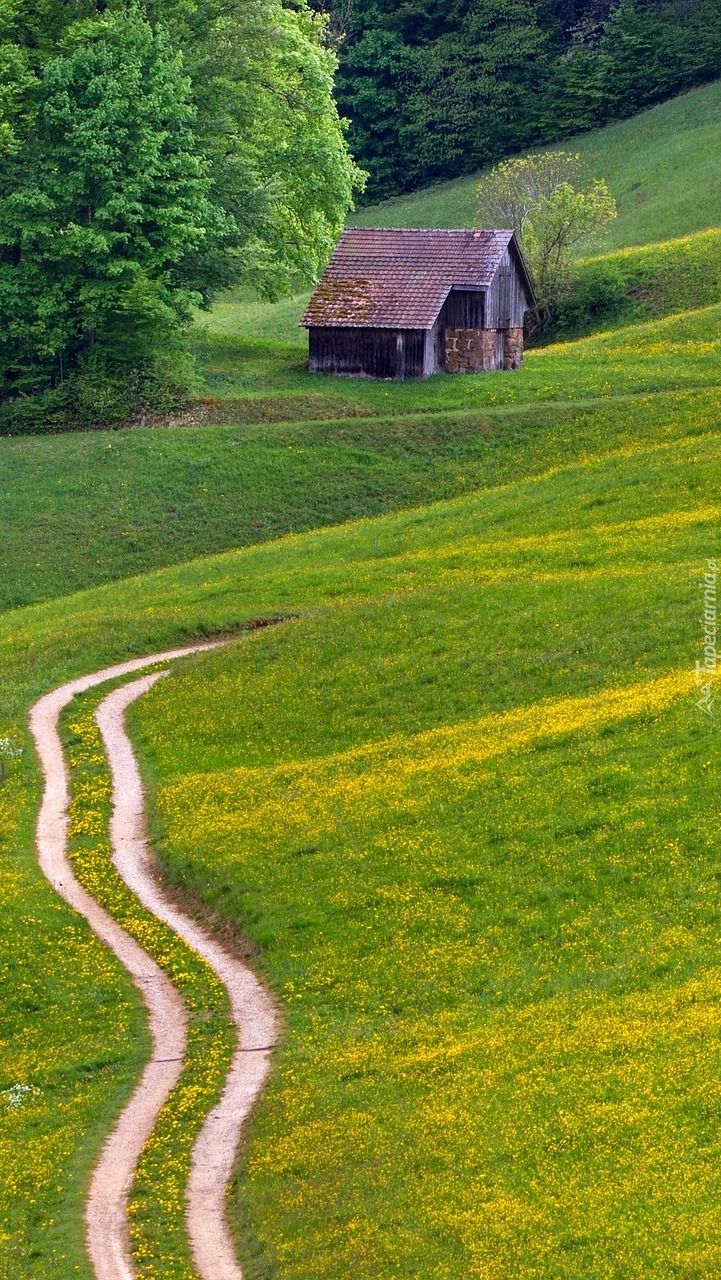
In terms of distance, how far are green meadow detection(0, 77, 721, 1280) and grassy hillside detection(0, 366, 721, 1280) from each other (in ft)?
0.24

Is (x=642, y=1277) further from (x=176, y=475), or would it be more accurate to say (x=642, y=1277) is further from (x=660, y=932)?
(x=176, y=475)

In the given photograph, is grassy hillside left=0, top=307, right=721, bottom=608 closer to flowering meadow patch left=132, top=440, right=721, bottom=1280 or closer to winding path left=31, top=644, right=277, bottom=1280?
flowering meadow patch left=132, top=440, right=721, bottom=1280

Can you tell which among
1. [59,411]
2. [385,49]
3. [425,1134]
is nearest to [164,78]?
[59,411]

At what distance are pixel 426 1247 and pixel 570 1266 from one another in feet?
6.09

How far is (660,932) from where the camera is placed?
24469mm

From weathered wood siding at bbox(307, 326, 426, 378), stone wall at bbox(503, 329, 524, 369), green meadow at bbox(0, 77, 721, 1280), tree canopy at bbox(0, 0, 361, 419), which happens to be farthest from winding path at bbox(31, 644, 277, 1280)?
stone wall at bbox(503, 329, 524, 369)

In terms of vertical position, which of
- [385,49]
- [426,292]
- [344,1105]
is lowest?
[344,1105]

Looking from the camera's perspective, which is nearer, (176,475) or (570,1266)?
(570,1266)

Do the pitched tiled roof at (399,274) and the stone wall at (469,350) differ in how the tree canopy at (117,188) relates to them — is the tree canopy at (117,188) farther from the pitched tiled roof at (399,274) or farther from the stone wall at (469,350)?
the stone wall at (469,350)

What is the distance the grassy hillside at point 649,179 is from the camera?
338 feet

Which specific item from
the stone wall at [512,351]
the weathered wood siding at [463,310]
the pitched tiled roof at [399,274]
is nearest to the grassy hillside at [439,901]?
the pitched tiled roof at [399,274]

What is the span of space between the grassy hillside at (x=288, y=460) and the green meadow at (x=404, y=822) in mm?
197

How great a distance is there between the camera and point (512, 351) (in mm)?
79188

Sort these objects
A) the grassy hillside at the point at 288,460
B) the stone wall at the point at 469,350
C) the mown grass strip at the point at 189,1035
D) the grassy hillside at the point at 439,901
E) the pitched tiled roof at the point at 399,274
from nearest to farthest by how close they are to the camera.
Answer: the grassy hillside at the point at 439,901, the mown grass strip at the point at 189,1035, the grassy hillside at the point at 288,460, the pitched tiled roof at the point at 399,274, the stone wall at the point at 469,350
